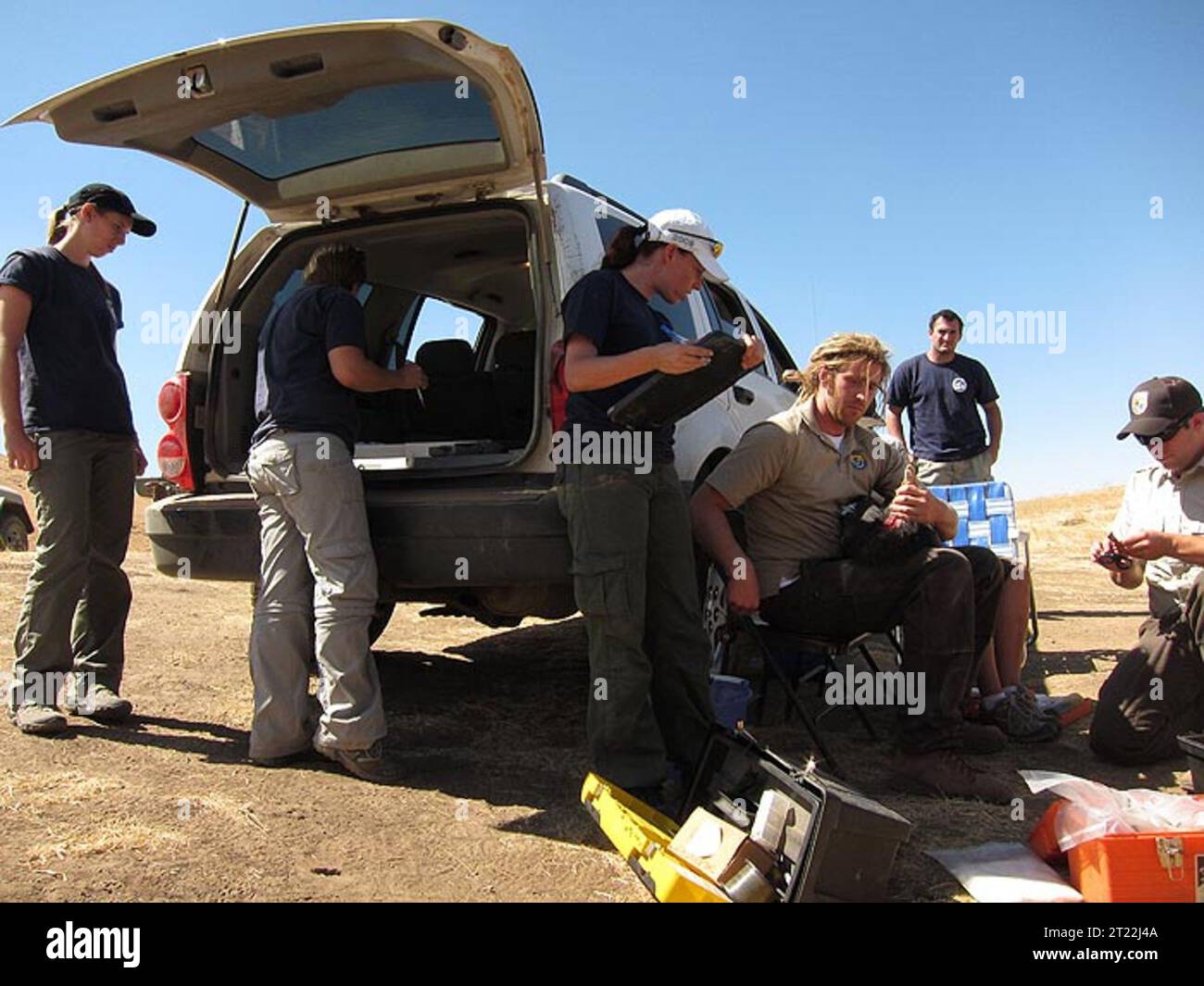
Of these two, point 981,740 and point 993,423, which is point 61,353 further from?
point 993,423

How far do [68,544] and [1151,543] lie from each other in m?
3.77

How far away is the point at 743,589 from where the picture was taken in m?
3.52

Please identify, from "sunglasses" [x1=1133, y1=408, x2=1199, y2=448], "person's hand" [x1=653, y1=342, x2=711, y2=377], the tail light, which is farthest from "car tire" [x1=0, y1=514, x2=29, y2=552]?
"sunglasses" [x1=1133, y1=408, x2=1199, y2=448]

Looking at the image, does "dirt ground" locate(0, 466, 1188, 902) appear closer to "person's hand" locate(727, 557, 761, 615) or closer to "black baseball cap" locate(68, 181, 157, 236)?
"person's hand" locate(727, 557, 761, 615)

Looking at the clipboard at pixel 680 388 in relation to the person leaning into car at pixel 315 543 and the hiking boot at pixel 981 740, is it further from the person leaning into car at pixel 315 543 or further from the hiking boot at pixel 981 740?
the hiking boot at pixel 981 740

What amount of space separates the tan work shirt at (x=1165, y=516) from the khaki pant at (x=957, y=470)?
222cm

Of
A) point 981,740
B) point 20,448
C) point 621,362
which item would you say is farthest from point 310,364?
point 981,740

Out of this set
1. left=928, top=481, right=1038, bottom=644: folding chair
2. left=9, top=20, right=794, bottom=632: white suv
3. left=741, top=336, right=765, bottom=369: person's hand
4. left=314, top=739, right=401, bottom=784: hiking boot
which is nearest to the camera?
left=741, top=336, right=765, bottom=369: person's hand

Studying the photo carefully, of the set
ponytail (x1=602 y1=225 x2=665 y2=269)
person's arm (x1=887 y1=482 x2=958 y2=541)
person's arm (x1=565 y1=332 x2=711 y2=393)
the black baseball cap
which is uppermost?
the black baseball cap

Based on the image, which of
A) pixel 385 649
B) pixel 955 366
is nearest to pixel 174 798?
pixel 385 649

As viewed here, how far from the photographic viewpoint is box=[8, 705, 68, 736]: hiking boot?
140 inches

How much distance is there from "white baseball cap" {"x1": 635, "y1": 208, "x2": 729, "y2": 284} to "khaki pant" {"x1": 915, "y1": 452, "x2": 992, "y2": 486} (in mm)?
3381
